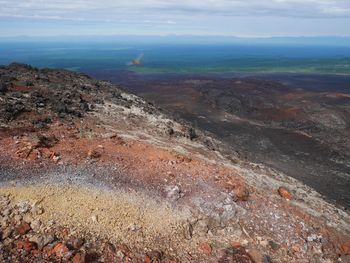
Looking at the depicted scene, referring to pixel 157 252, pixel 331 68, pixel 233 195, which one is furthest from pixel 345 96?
pixel 331 68

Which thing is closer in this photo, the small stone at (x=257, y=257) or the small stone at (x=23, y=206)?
the small stone at (x=23, y=206)

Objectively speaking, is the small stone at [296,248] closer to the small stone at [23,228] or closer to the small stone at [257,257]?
the small stone at [257,257]

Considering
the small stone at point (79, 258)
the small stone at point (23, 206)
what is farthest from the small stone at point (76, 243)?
the small stone at point (23, 206)

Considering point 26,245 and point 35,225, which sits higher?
point 35,225

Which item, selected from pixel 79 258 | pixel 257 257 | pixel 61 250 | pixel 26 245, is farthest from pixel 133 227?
pixel 257 257

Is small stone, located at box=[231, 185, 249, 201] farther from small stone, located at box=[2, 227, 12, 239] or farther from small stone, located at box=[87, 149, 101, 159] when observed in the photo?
small stone, located at box=[2, 227, 12, 239]

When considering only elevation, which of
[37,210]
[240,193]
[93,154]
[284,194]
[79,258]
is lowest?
[284,194]

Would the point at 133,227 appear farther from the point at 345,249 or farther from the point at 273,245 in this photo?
the point at 345,249

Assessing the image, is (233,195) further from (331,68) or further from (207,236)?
(331,68)
